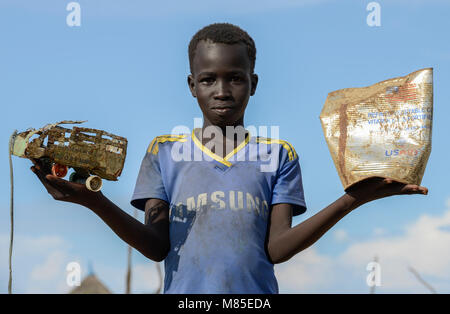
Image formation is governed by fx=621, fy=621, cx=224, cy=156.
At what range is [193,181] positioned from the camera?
310 centimetres

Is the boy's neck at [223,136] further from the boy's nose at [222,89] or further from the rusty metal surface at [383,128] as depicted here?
the rusty metal surface at [383,128]

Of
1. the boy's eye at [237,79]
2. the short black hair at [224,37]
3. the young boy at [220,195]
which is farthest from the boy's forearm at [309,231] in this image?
the short black hair at [224,37]

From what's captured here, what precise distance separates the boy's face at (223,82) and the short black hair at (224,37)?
3cm

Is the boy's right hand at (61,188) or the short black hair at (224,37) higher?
the short black hair at (224,37)

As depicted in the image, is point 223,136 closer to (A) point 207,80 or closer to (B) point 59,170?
(A) point 207,80

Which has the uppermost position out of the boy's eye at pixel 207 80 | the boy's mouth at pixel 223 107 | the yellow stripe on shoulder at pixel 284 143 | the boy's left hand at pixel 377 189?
the boy's eye at pixel 207 80

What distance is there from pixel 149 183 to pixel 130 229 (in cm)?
32

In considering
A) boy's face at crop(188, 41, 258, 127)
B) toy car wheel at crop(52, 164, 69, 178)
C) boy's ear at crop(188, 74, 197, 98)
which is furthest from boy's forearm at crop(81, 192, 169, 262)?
boy's ear at crop(188, 74, 197, 98)

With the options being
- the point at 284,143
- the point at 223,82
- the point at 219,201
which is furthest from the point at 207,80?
the point at 219,201

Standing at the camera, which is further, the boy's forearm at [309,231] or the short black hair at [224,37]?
the short black hair at [224,37]

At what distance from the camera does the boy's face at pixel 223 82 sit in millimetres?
3158

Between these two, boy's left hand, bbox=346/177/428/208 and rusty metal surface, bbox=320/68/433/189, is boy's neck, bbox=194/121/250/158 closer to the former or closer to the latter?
rusty metal surface, bbox=320/68/433/189

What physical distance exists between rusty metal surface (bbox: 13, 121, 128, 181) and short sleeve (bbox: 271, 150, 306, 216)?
80 centimetres
